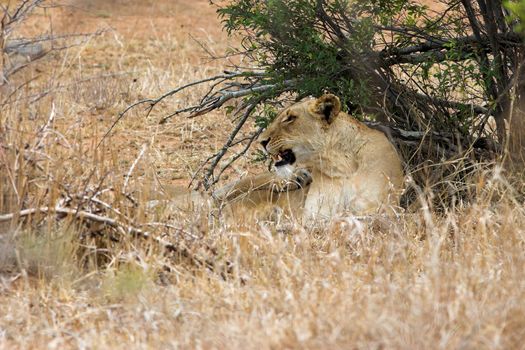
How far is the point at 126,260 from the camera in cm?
434

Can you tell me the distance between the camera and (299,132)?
591 centimetres

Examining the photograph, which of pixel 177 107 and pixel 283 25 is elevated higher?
pixel 283 25

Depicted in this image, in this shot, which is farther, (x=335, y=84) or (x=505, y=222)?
(x=335, y=84)

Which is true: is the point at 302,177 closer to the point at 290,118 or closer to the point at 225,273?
the point at 290,118

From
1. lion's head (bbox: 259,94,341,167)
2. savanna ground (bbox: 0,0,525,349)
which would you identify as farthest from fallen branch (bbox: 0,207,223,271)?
lion's head (bbox: 259,94,341,167)

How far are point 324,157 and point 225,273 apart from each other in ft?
6.11

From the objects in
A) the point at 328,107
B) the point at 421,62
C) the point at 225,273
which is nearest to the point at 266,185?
the point at 328,107

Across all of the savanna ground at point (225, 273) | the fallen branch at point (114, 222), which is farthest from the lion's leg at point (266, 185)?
the fallen branch at point (114, 222)

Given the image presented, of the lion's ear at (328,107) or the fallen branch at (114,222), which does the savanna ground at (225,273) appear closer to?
the fallen branch at (114,222)

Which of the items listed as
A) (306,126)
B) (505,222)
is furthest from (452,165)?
(505,222)

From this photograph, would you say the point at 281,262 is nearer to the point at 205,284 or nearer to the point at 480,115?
the point at 205,284

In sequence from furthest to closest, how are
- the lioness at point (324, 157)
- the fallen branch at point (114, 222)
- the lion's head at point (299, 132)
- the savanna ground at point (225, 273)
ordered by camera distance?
the lion's head at point (299, 132)
the lioness at point (324, 157)
the fallen branch at point (114, 222)
the savanna ground at point (225, 273)

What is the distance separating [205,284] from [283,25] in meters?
2.30

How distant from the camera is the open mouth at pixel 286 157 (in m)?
5.96
